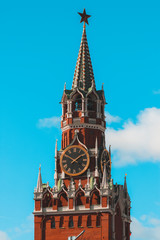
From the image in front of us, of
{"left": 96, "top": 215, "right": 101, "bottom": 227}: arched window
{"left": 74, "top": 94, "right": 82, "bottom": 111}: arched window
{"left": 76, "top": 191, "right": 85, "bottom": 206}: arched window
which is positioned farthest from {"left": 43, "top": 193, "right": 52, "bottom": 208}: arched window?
{"left": 74, "top": 94, "right": 82, "bottom": 111}: arched window

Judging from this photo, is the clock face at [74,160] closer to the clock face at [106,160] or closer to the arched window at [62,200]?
the clock face at [106,160]

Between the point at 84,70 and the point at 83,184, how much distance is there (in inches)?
640

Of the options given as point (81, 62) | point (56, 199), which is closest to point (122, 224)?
point (56, 199)

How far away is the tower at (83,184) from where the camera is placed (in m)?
112

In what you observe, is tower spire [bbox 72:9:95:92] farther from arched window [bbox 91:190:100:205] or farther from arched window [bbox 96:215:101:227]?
arched window [bbox 96:215:101:227]

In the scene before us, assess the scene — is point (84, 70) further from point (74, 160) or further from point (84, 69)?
point (74, 160)

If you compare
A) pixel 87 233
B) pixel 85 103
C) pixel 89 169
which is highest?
pixel 85 103

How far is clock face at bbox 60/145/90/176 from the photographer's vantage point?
115 meters

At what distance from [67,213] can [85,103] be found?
15.1m

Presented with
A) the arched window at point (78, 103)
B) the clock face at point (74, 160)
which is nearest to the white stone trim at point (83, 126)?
the arched window at point (78, 103)

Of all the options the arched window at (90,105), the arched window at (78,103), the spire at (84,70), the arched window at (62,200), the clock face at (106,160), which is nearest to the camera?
the arched window at (62,200)

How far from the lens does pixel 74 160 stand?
115 metres

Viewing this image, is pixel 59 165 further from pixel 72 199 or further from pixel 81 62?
pixel 81 62

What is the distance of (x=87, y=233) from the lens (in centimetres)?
11131
